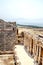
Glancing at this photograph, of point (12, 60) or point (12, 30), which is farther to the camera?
point (12, 30)

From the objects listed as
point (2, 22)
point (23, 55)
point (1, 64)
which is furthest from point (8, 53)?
point (2, 22)

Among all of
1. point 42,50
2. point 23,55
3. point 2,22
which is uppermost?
point 2,22

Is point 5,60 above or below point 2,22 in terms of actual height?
below

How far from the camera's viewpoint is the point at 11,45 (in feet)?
60.4

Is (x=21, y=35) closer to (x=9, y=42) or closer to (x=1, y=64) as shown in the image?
(x=9, y=42)

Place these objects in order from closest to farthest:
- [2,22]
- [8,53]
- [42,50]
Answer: [42,50]
[8,53]
[2,22]

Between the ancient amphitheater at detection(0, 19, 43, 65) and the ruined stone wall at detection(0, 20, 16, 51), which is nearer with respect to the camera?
the ancient amphitheater at detection(0, 19, 43, 65)

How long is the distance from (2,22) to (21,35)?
4.77m

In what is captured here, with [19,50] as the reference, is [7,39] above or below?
above

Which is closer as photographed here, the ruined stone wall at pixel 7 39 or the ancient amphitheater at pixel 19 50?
the ancient amphitheater at pixel 19 50

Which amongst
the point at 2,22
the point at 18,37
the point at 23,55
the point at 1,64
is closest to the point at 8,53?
the point at 23,55

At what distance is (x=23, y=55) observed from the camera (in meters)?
16.1

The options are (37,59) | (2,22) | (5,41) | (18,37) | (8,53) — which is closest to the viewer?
(37,59)

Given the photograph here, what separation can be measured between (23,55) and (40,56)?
11.3 feet
